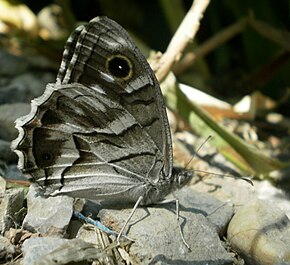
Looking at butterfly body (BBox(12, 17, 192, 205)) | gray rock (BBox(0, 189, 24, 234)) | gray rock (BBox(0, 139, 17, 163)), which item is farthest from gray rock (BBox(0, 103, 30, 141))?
gray rock (BBox(0, 189, 24, 234))

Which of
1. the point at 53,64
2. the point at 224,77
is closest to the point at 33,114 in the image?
the point at 53,64

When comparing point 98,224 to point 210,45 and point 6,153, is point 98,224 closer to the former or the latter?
point 6,153

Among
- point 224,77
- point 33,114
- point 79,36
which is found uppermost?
point 79,36

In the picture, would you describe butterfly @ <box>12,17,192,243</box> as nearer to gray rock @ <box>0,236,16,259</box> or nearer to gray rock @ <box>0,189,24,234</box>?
gray rock @ <box>0,189,24,234</box>

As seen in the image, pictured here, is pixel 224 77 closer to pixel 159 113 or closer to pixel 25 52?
pixel 25 52

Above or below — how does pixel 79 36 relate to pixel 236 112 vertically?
above

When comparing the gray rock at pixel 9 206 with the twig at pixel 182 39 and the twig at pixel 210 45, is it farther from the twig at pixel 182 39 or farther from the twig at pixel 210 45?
the twig at pixel 210 45

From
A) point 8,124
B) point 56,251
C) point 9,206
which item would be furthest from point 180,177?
point 8,124
